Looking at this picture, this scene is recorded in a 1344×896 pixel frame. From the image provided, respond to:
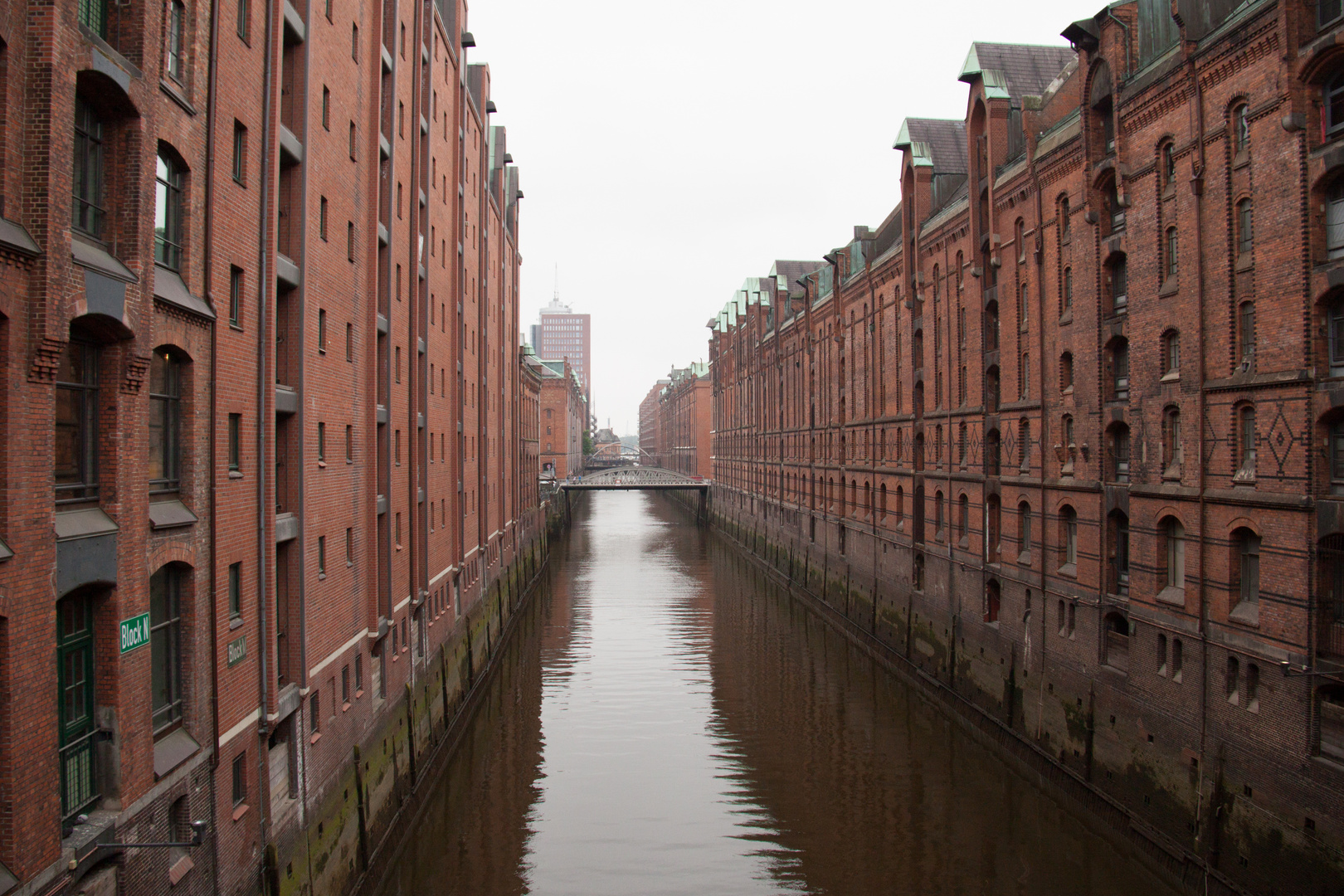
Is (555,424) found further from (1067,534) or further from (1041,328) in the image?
(1067,534)

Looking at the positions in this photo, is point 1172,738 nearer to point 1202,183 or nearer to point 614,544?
point 1202,183

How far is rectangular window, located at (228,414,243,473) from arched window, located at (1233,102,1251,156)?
1449cm

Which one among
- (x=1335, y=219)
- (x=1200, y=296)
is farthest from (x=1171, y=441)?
(x=1335, y=219)

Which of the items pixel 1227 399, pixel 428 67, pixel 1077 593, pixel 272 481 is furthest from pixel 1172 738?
pixel 428 67

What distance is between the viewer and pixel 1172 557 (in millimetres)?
15703

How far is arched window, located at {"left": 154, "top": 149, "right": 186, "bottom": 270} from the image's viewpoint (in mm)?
9328

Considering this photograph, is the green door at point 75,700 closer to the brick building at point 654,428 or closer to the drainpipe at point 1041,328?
the drainpipe at point 1041,328

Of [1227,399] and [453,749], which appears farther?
[453,749]

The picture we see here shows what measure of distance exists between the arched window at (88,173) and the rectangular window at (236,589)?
14.8 ft

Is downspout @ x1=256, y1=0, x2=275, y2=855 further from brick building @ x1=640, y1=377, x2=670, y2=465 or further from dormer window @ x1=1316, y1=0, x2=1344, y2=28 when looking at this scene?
brick building @ x1=640, y1=377, x2=670, y2=465

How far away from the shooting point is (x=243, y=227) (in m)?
11.2

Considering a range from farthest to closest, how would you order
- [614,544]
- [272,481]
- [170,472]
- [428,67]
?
[614,544] < [428,67] < [272,481] < [170,472]

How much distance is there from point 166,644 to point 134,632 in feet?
3.84

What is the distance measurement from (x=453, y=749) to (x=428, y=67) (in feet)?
54.3
